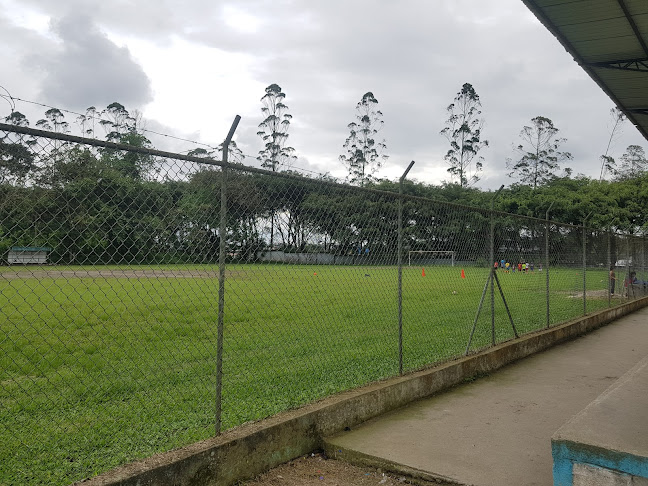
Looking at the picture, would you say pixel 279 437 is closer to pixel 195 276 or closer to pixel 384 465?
pixel 384 465

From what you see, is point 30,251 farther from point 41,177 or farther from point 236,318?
point 236,318

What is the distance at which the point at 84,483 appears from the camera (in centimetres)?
255

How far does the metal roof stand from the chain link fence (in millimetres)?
2379

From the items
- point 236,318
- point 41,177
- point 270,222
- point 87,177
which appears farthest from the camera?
point 236,318

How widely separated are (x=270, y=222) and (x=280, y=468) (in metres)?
1.78

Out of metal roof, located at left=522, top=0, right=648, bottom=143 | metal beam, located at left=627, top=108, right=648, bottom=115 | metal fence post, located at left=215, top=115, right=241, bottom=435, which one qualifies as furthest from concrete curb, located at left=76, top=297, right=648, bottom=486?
metal beam, located at left=627, top=108, right=648, bottom=115

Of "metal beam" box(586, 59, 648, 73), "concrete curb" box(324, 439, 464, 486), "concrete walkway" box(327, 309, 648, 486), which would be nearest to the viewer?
"concrete curb" box(324, 439, 464, 486)

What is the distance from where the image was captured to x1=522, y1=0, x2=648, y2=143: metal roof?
541cm

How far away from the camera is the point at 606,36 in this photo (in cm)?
602

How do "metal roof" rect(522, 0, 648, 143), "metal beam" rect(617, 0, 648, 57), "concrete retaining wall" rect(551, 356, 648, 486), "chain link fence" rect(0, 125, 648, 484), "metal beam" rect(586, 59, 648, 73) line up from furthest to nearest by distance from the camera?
"metal beam" rect(586, 59, 648, 73)
"metal roof" rect(522, 0, 648, 143)
"metal beam" rect(617, 0, 648, 57)
"chain link fence" rect(0, 125, 648, 484)
"concrete retaining wall" rect(551, 356, 648, 486)

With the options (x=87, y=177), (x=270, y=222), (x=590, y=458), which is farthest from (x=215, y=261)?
(x=590, y=458)

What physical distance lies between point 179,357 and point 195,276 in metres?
2.67

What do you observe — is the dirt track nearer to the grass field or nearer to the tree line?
the grass field

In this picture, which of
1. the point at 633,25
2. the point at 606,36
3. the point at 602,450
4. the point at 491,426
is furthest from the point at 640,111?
the point at 602,450
